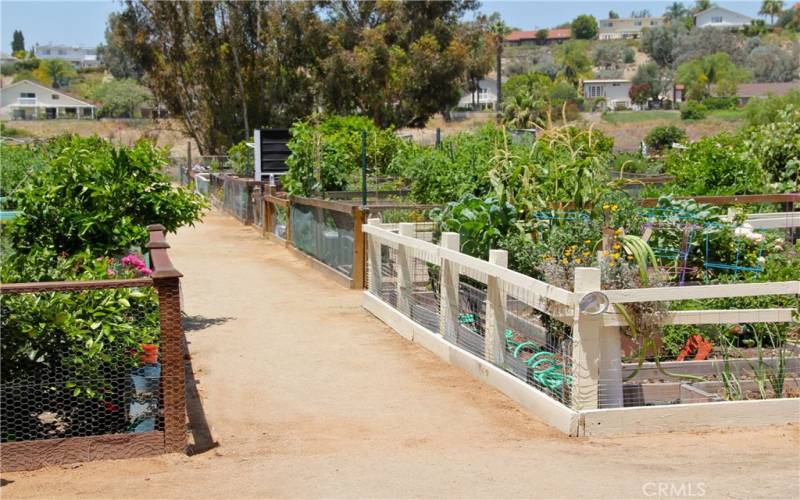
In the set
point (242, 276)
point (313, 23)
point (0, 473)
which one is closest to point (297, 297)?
point (242, 276)

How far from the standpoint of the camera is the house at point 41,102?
129 metres

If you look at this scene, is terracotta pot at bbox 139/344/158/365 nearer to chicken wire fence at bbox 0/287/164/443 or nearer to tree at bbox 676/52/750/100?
chicken wire fence at bbox 0/287/164/443

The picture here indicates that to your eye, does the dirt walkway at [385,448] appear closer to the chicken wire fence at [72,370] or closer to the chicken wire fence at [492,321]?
the chicken wire fence at [492,321]

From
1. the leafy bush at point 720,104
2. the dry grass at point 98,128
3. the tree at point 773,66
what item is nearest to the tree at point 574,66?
the tree at point 773,66

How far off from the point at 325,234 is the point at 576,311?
10715 millimetres

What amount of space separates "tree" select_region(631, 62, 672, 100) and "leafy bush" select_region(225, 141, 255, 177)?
9419 cm

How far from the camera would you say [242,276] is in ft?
59.8

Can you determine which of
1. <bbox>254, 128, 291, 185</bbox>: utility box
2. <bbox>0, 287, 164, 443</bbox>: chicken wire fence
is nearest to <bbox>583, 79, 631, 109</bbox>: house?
<bbox>254, 128, 291, 185</bbox>: utility box

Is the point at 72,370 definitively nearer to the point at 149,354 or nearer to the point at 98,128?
the point at 149,354

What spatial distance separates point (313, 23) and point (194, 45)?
7292 mm

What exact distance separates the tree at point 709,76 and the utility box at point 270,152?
89.7m

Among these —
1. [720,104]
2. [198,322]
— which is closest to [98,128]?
[720,104]

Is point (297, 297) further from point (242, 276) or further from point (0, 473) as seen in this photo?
point (0, 473)

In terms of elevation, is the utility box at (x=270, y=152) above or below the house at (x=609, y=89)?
below
